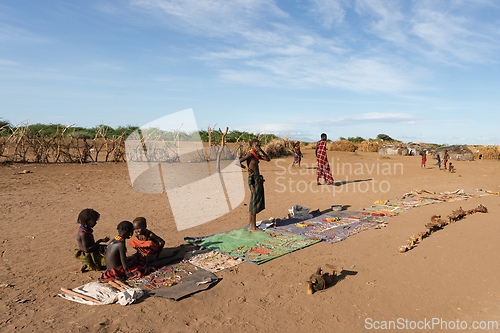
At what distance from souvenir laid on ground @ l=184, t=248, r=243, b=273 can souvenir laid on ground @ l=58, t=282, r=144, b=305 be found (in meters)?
1.05

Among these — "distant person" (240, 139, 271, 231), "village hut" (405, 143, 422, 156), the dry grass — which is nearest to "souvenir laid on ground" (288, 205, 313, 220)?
"distant person" (240, 139, 271, 231)

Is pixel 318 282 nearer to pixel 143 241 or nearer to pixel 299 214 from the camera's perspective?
pixel 143 241

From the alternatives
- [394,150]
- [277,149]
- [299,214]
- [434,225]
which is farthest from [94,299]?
[394,150]

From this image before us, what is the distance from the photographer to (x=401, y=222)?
21.7 feet

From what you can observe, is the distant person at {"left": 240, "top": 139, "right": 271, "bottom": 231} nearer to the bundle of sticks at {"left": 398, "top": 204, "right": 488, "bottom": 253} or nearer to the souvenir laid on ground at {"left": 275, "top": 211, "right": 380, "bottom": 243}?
the souvenir laid on ground at {"left": 275, "top": 211, "right": 380, "bottom": 243}

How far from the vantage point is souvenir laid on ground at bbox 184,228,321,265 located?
16.0 ft

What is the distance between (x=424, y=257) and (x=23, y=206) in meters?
8.47

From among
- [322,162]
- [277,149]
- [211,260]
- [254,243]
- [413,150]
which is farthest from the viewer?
[413,150]

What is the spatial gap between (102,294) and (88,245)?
2.69ft

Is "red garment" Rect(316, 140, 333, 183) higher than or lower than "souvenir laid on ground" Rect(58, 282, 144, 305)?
higher

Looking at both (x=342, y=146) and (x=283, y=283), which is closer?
(x=283, y=283)

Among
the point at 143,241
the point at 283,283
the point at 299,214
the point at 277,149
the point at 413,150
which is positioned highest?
the point at 277,149

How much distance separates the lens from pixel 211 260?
4672 mm

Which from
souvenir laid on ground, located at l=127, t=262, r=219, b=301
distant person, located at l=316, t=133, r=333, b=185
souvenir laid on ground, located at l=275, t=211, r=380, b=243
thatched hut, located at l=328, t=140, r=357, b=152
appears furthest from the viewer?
thatched hut, located at l=328, t=140, r=357, b=152
